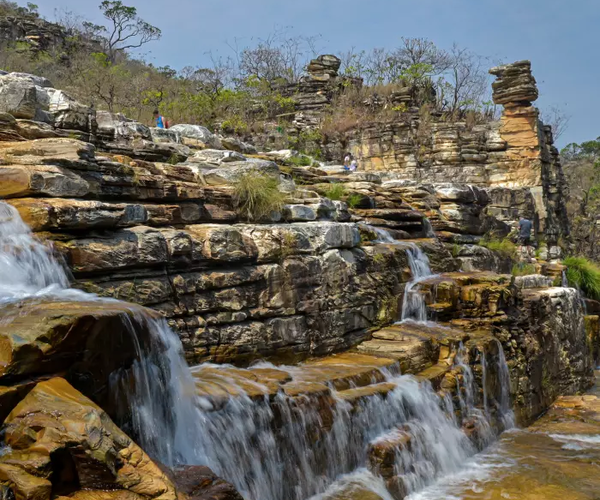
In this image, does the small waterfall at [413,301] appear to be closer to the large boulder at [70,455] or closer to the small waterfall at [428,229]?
the small waterfall at [428,229]

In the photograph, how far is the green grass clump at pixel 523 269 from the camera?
12.6 metres

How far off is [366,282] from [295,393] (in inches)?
117

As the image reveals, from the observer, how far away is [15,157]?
19.3 ft

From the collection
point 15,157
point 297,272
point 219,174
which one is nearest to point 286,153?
point 219,174

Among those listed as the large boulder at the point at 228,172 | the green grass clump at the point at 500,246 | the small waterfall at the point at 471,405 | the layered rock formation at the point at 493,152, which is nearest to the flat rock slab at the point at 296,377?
the small waterfall at the point at 471,405

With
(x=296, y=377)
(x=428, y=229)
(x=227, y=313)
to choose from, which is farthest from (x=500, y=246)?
(x=227, y=313)

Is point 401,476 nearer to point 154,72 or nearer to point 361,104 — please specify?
point 361,104

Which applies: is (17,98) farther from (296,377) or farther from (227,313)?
(296,377)

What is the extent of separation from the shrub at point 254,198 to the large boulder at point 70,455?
458cm

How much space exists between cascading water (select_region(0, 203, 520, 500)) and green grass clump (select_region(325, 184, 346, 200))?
455cm

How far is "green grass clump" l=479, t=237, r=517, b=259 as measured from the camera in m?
12.8

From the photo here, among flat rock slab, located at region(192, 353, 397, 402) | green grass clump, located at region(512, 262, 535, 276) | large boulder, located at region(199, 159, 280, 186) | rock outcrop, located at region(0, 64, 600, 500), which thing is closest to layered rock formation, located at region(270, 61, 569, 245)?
green grass clump, located at region(512, 262, 535, 276)

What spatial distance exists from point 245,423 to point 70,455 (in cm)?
207

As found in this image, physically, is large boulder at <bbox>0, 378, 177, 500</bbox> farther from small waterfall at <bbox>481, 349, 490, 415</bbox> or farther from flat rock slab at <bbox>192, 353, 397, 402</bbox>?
small waterfall at <bbox>481, 349, 490, 415</bbox>
